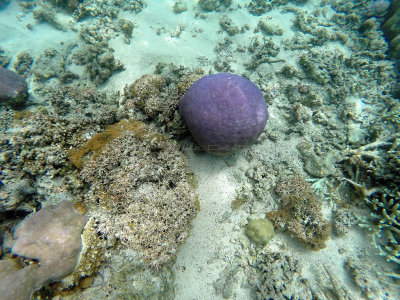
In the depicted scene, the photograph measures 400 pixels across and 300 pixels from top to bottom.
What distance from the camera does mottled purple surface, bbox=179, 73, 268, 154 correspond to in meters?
3.46

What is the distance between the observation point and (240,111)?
3443mm

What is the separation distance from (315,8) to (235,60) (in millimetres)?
5689

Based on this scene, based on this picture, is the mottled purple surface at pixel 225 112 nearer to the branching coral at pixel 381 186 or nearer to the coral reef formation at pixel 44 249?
the coral reef formation at pixel 44 249

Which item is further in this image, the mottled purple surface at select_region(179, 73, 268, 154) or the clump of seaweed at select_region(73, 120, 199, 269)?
the mottled purple surface at select_region(179, 73, 268, 154)

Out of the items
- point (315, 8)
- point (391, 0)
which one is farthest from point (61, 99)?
point (391, 0)

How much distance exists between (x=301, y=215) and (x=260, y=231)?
1.01m

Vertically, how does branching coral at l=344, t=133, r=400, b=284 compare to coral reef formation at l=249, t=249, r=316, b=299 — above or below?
above

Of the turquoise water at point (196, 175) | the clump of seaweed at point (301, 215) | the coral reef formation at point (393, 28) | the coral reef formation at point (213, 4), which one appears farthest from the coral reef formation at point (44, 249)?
the coral reef formation at point (393, 28)

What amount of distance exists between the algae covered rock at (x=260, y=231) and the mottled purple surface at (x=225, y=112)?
166cm

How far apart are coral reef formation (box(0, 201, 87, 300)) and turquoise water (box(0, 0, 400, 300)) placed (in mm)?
17

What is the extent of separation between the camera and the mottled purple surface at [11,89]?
4867mm

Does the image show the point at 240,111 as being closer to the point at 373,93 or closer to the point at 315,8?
the point at 373,93

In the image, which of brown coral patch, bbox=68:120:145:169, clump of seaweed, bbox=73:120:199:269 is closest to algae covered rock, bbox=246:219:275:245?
clump of seaweed, bbox=73:120:199:269

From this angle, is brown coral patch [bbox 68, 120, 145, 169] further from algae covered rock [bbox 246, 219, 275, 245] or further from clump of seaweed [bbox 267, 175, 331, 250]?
clump of seaweed [bbox 267, 175, 331, 250]
